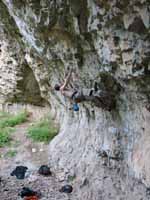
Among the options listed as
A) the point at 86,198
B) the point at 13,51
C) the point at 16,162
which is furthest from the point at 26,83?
the point at 86,198

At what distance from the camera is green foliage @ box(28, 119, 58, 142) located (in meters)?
6.42

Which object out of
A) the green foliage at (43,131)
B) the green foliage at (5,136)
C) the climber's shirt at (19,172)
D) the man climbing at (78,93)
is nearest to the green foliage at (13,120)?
the green foliage at (5,136)

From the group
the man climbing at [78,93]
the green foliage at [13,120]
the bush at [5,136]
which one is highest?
the man climbing at [78,93]

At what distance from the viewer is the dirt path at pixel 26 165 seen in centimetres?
506

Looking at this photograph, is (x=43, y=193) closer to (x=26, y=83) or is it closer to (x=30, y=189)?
(x=30, y=189)

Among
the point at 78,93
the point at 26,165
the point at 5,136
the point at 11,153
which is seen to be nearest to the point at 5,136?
the point at 5,136

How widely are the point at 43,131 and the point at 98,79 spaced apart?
101 inches

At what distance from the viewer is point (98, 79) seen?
4.25 metres

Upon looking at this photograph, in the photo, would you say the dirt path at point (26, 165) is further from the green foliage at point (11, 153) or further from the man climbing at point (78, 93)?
the man climbing at point (78, 93)

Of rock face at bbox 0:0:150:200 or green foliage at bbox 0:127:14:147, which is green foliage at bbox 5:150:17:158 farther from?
rock face at bbox 0:0:150:200

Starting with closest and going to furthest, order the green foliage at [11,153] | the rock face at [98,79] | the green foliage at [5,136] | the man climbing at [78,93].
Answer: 1. the rock face at [98,79]
2. the man climbing at [78,93]
3. the green foliage at [11,153]
4. the green foliage at [5,136]

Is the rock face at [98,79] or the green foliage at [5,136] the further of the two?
the green foliage at [5,136]

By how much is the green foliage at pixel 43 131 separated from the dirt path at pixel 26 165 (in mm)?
117

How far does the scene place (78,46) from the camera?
421cm
